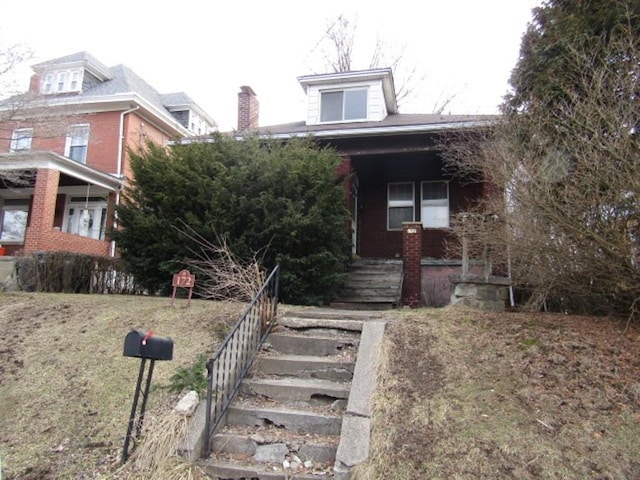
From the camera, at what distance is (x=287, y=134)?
39.1 ft

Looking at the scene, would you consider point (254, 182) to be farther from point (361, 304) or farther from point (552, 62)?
point (552, 62)

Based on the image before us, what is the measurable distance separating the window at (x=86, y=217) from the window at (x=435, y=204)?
423 inches

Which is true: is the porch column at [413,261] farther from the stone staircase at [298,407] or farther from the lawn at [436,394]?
the stone staircase at [298,407]

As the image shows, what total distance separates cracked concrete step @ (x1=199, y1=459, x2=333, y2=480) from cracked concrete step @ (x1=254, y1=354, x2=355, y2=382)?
1209 mm

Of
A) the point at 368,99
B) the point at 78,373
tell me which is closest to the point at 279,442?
the point at 78,373

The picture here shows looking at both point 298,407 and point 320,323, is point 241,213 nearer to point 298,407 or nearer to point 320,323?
point 320,323

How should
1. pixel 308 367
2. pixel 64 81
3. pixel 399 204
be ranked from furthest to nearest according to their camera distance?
pixel 64 81, pixel 399 204, pixel 308 367

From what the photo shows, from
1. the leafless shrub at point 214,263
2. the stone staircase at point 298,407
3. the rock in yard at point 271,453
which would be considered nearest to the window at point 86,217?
the leafless shrub at point 214,263

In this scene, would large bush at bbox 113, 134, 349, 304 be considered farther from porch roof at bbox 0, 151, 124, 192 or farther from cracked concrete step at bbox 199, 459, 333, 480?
porch roof at bbox 0, 151, 124, 192

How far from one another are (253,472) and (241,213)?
506 cm

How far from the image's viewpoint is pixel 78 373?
206 inches

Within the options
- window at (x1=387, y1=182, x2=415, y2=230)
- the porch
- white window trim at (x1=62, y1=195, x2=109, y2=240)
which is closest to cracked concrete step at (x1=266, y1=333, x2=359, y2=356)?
the porch

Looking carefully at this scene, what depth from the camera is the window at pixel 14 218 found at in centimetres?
1708

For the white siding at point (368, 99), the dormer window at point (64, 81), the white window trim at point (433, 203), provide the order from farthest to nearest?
1. the dormer window at point (64, 81)
2. the white siding at point (368, 99)
3. the white window trim at point (433, 203)
